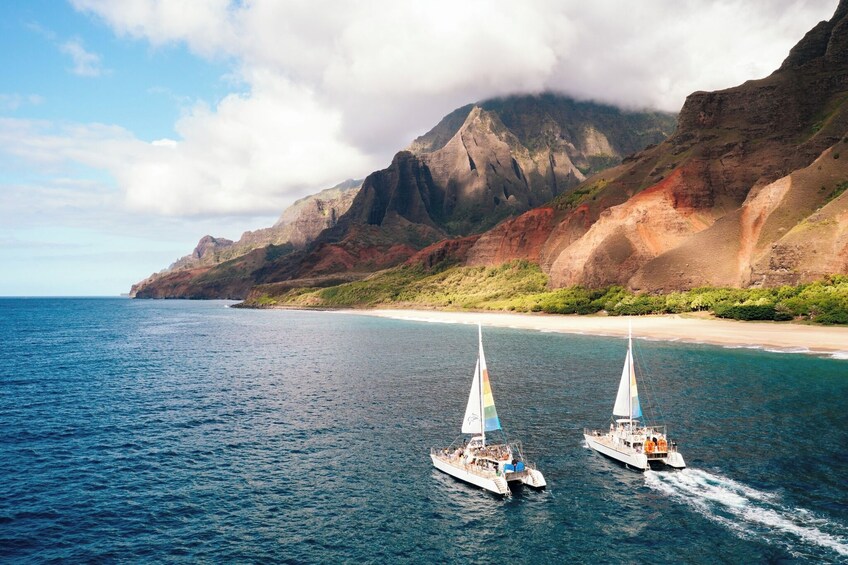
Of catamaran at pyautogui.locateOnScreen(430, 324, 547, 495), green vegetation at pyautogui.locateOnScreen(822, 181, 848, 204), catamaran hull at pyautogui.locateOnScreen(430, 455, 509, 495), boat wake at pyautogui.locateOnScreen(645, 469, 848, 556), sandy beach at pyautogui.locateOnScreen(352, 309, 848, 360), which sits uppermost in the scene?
green vegetation at pyautogui.locateOnScreen(822, 181, 848, 204)

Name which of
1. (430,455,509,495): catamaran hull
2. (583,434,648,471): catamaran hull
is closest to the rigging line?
(583,434,648,471): catamaran hull

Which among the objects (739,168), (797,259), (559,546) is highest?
(739,168)

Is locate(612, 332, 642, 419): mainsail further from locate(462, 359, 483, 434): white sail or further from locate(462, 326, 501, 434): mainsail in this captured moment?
locate(462, 359, 483, 434): white sail

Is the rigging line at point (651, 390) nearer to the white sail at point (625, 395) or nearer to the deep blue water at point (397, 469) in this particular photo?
the deep blue water at point (397, 469)

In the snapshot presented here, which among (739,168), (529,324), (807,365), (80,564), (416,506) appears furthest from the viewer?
(739,168)

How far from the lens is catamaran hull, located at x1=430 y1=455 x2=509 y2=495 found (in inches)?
1416

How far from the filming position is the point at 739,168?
162625 mm

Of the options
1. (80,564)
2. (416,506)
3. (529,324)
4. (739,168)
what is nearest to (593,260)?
(529,324)

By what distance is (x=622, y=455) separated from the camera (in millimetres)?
41500

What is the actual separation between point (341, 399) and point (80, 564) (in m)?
35.7

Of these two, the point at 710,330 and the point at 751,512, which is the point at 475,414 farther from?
the point at 710,330

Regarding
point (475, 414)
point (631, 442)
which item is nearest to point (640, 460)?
point (631, 442)

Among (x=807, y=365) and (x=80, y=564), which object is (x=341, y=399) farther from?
(x=807, y=365)

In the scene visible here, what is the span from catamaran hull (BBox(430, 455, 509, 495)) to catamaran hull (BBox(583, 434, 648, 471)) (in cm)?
1101
